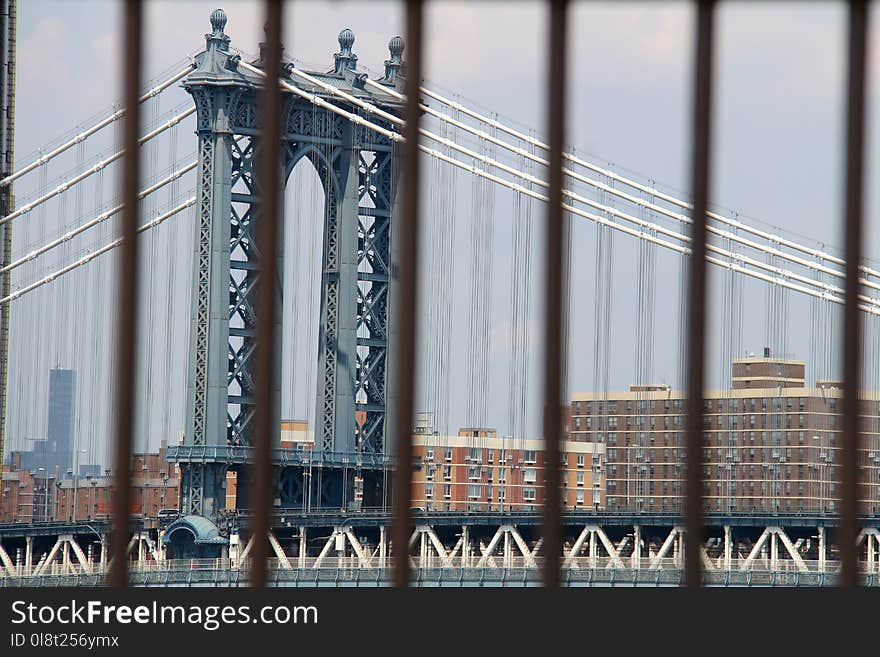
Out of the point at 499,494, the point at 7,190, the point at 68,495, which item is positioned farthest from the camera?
the point at 68,495

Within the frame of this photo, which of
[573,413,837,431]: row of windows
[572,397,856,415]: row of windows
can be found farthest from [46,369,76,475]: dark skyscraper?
[573,413,837,431]: row of windows

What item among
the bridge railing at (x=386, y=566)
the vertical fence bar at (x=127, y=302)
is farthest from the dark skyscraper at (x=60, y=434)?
the vertical fence bar at (x=127, y=302)

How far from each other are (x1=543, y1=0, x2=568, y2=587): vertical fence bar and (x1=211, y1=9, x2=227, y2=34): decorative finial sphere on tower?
35.5 m

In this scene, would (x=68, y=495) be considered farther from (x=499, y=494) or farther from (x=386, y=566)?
(x=386, y=566)

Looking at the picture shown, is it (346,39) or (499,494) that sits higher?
(346,39)

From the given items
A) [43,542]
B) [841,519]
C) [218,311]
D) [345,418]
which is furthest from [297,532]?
[841,519]

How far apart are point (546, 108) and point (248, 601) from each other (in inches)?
51.4

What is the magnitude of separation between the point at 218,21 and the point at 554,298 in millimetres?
35728

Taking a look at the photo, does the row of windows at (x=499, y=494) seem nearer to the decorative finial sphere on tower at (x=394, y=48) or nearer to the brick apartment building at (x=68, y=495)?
the brick apartment building at (x=68, y=495)

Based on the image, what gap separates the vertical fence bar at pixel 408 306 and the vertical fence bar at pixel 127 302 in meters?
0.59

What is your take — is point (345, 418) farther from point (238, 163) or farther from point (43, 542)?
point (43, 542)

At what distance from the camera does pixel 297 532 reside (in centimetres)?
4166

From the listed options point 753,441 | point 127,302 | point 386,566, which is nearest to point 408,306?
point 127,302

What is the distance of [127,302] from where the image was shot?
3.73 meters
